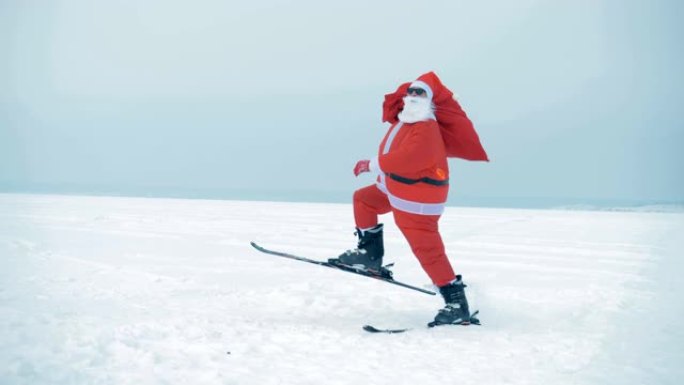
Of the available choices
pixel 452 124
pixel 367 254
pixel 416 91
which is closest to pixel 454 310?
pixel 367 254

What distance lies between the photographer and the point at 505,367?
2750 millimetres

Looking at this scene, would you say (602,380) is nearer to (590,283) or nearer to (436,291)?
(436,291)

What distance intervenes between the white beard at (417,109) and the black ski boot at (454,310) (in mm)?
1292

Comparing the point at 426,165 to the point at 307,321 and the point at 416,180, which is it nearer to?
the point at 416,180

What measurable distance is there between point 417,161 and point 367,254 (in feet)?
3.27

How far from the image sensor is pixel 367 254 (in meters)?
4.22

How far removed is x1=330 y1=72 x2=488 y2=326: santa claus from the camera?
3.71 metres

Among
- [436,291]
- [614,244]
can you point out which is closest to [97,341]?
[436,291]

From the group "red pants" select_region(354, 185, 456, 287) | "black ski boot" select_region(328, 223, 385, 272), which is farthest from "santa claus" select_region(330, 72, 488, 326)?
"black ski boot" select_region(328, 223, 385, 272)

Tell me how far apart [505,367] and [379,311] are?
5.08 ft

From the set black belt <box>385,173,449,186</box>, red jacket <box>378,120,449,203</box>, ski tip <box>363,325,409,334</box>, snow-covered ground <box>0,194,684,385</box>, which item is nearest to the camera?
snow-covered ground <box>0,194,684,385</box>

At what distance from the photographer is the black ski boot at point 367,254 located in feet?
13.8

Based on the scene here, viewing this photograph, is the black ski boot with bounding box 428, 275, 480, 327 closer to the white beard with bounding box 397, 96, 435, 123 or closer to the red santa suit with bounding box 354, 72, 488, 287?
the red santa suit with bounding box 354, 72, 488, 287

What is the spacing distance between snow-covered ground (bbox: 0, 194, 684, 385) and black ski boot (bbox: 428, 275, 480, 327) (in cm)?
11
